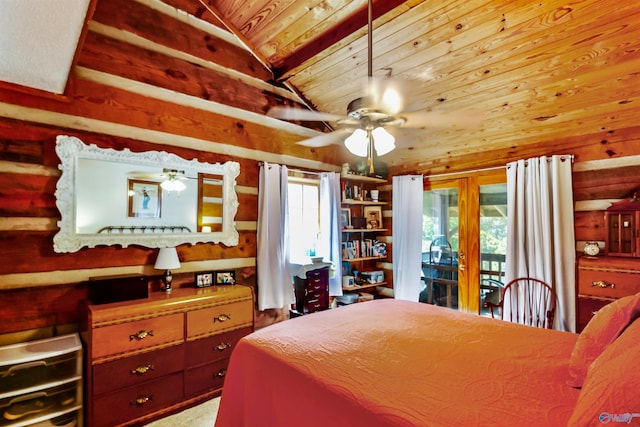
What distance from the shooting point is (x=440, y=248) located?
4195 mm

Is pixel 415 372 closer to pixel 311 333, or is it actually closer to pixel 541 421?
pixel 541 421

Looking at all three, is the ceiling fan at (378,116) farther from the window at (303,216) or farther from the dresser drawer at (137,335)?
the dresser drawer at (137,335)

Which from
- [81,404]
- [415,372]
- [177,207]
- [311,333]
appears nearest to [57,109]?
[177,207]

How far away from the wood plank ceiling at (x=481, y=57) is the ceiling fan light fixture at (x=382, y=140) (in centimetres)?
107

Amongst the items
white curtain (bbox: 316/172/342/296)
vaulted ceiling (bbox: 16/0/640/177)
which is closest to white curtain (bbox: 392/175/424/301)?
vaulted ceiling (bbox: 16/0/640/177)

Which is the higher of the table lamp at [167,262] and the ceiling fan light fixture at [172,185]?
the ceiling fan light fixture at [172,185]

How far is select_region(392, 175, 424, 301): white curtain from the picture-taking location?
426 centimetres

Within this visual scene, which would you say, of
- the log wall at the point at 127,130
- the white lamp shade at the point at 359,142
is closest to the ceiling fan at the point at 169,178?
the log wall at the point at 127,130

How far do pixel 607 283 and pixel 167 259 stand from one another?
3.52m

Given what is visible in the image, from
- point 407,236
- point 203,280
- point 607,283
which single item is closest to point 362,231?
point 407,236

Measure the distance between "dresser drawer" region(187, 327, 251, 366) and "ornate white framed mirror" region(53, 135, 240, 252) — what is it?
0.89m

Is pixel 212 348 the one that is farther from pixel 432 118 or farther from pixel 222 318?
pixel 432 118

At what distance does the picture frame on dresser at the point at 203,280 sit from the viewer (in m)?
3.05

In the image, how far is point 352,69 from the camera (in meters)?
3.31
